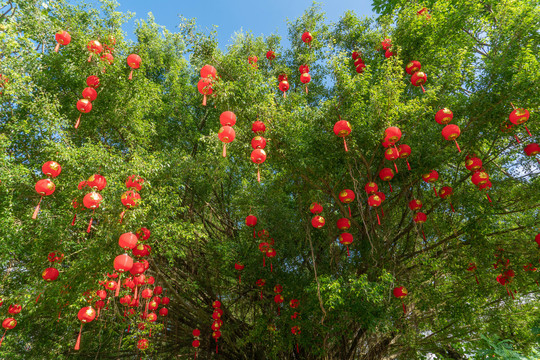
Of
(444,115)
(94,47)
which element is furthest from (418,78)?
(94,47)

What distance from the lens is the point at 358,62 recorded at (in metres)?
4.90

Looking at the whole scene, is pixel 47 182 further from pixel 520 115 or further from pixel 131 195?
pixel 520 115

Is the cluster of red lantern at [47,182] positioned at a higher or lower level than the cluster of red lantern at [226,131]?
lower

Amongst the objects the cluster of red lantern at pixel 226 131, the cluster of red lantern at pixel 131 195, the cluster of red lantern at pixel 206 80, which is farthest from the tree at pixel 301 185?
the cluster of red lantern at pixel 226 131

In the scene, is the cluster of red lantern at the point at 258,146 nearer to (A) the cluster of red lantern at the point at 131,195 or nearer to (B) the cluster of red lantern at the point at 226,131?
(B) the cluster of red lantern at the point at 226,131

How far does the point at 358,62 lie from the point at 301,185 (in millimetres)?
2439

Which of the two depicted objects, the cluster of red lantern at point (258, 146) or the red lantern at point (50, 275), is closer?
the cluster of red lantern at point (258, 146)

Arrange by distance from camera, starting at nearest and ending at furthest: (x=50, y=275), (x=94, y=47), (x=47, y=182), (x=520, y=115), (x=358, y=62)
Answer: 1. (x=520, y=115)
2. (x=47, y=182)
3. (x=50, y=275)
4. (x=94, y=47)
5. (x=358, y=62)

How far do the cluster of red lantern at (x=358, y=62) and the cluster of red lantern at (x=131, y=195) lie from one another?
3.96 m

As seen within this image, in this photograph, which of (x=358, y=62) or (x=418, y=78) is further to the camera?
(x=358, y=62)

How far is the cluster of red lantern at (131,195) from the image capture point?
11.2 feet

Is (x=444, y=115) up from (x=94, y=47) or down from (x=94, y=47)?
down

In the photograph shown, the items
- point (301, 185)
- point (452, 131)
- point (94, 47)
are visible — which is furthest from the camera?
point (301, 185)

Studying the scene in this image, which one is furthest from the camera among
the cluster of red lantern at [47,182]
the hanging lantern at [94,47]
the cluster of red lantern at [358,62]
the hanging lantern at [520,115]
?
the cluster of red lantern at [358,62]
